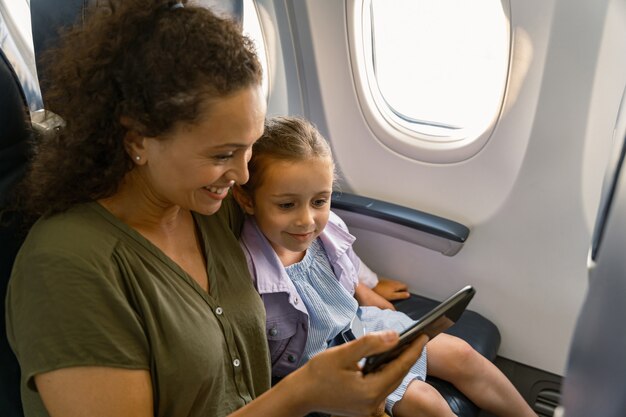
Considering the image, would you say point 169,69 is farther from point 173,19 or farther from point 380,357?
point 380,357

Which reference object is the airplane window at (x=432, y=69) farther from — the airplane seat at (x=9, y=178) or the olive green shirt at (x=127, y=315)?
the airplane seat at (x=9, y=178)

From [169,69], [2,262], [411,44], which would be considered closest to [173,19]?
[169,69]

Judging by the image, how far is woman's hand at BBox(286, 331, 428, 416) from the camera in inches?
44.4

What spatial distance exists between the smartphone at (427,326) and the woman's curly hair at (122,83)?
0.54m

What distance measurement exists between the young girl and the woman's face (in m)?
0.33

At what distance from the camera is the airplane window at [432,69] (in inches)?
85.4

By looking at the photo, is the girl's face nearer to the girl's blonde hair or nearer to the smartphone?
the girl's blonde hair

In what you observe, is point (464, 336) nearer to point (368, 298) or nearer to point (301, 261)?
point (368, 298)

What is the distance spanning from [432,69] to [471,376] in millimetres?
1117

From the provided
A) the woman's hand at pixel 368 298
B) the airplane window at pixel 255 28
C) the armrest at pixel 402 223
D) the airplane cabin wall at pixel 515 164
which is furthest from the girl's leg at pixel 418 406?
the airplane window at pixel 255 28

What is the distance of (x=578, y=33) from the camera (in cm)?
186

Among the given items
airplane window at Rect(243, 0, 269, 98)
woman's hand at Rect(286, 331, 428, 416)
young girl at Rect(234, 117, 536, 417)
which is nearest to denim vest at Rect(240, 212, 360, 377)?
young girl at Rect(234, 117, 536, 417)

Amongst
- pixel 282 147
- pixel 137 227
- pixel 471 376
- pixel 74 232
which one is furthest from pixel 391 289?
pixel 74 232

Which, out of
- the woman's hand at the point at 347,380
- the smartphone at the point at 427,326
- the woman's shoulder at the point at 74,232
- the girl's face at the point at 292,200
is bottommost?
the woman's hand at the point at 347,380
